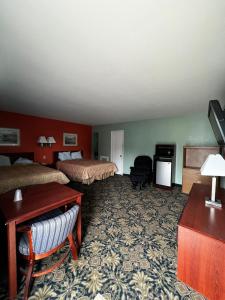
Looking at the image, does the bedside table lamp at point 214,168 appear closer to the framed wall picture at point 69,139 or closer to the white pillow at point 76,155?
the white pillow at point 76,155

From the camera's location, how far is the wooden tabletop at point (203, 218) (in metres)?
1.13

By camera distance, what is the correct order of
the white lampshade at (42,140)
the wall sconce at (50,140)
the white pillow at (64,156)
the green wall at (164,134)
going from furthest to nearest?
the white pillow at (64,156)
the wall sconce at (50,140)
the white lampshade at (42,140)
the green wall at (164,134)

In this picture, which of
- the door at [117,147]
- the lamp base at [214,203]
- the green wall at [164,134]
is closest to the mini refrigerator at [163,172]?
the green wall at [164,134]

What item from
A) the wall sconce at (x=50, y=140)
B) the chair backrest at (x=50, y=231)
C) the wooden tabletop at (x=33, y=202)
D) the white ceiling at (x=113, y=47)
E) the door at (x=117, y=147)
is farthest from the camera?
the door at (x=117, y=147)

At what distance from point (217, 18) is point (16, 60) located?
2.14 metres

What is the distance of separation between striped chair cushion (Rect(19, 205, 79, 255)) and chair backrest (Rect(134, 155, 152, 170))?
3.92 m

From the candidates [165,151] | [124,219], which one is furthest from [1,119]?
[165,151]

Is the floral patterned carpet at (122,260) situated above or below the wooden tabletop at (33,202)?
below

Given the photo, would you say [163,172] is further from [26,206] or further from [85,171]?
[26,206]

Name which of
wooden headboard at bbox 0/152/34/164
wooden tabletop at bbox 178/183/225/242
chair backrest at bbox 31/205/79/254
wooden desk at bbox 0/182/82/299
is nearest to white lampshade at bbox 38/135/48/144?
wooden headboard at bbox 0/152/34/164

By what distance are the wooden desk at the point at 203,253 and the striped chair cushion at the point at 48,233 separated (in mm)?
1046

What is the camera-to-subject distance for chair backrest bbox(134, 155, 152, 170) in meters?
5.01

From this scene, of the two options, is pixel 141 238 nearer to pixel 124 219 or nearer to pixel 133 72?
pixel 124 219

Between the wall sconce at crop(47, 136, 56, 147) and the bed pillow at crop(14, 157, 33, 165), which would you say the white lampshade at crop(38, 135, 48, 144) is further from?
the bed pillow at crop(14, 157, 33, 165)
